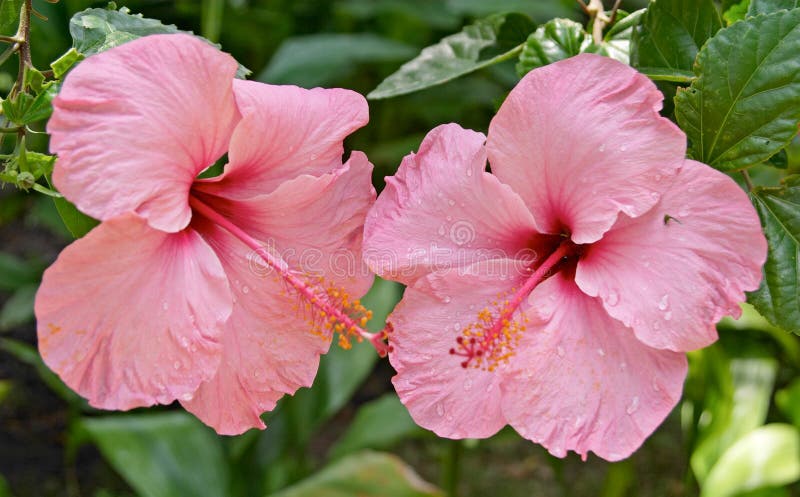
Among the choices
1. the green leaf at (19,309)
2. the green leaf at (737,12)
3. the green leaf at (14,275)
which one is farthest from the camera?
the green leaf at (14,275)

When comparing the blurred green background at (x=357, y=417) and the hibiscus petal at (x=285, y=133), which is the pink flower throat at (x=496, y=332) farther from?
the blurred green background at (x=357, y=417)

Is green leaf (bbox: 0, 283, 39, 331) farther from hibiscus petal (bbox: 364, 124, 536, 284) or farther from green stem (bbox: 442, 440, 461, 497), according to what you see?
hibiscus petal (bbox: 364, 124, 536, 284)

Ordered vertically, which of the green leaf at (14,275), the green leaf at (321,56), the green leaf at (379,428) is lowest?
the green leaf at (14,275)

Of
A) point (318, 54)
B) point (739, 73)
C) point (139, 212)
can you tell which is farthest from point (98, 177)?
point (318, 54)

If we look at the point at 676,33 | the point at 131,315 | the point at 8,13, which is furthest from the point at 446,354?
the point at 8,13

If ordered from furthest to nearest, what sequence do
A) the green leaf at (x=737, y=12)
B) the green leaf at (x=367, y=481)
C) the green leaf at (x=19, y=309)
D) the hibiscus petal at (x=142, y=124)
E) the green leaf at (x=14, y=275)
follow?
the green leaf at (x=14, y=275)
the green leaf at (x=19, y=309)
the green leaf at (x=367, y=481)
the green leaf at (x=737, y=12)
the hibiscus petal at (x=142, y=124)

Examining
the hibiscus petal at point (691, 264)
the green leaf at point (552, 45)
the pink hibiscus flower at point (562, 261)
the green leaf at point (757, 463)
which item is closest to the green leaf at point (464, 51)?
the green leaf at point (552, 45)

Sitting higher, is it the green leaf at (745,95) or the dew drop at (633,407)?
the green leaf at (745,95)
